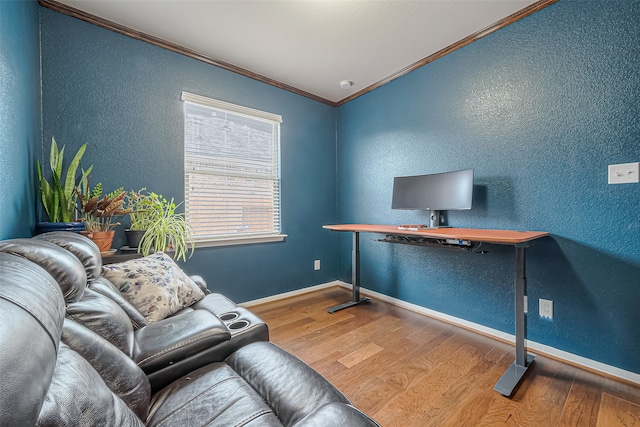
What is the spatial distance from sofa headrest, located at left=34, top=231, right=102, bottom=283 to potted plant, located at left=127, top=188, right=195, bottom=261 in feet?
2.69

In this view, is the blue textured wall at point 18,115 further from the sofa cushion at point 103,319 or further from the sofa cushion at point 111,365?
the sofa cushion at point 111,365

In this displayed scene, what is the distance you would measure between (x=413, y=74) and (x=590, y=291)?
2.35m

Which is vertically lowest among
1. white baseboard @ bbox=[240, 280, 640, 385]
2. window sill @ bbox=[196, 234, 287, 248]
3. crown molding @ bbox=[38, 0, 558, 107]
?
white baseboard @ bbox=[240, 280, 640, 385]

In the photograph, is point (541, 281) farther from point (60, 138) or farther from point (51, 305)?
point (60, 138)

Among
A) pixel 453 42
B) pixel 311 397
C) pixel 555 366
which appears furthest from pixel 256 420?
pixel 453 42

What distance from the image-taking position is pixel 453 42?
2.35m

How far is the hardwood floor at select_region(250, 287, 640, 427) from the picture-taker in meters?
1.35

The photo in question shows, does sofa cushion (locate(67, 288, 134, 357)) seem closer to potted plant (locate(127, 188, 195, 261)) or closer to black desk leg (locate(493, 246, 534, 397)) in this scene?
potted plant (locate(127, 188, 195, 261))

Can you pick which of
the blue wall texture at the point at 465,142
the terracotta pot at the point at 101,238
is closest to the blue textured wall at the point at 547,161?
the blue wall texture at the point at 465,142

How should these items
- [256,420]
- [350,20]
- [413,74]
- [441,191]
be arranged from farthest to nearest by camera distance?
[413,74], [441,191], [350,20], [256,420]

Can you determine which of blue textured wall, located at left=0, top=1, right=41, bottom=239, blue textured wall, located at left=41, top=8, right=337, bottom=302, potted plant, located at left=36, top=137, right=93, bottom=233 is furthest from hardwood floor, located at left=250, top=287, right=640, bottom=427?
blue textured wall, located at left=0, top=1, right=41, bottom=239

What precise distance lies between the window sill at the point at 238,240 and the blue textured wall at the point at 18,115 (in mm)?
1193

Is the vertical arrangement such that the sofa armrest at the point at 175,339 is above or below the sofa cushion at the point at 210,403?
above

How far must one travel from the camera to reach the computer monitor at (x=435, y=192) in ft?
7.03
